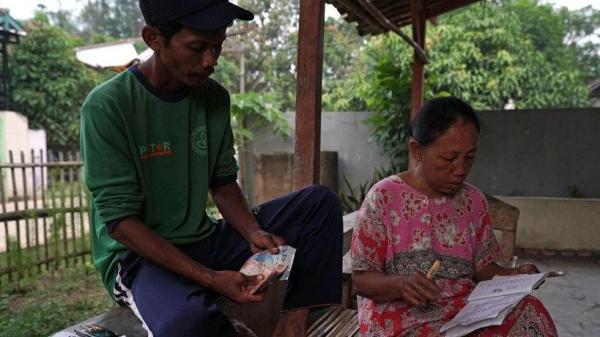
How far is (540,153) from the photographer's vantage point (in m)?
6.17

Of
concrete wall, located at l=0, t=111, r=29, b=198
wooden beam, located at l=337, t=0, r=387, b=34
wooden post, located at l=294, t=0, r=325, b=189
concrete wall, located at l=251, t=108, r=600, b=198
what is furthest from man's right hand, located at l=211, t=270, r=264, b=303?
concrete wall, located at l=0, t=111, r=29, b=198

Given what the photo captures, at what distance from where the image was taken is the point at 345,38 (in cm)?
1611

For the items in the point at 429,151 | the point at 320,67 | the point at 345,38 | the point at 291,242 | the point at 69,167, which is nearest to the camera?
the point at 429,151

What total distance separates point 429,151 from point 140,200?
95 cm

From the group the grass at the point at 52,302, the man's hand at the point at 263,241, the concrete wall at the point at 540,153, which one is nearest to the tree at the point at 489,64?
the concrete wall at the point at 540,153

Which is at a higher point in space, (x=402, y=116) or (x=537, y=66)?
(x=537, y=66)

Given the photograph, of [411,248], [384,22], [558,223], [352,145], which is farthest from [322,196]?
[352,145]

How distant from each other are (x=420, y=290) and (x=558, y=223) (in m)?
4.99

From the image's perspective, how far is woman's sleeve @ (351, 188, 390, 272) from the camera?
1.60m

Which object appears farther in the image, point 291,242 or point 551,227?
point 551,227

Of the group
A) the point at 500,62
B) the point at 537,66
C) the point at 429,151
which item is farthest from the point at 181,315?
the point at 537,66

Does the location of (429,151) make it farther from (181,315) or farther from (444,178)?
(181,315)

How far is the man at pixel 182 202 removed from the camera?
145cm

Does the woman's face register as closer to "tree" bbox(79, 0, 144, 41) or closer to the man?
the man
